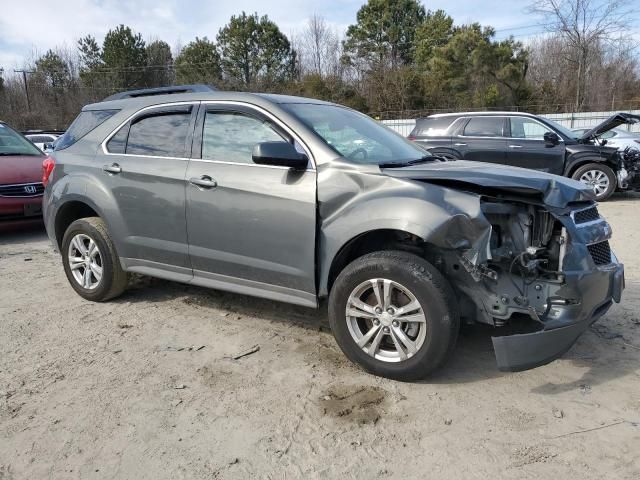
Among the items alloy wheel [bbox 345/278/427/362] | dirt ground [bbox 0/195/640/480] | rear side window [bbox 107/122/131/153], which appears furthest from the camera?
rear side window [bbox 107/122/131/153]

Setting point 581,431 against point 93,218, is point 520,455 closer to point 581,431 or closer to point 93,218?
point 581,431

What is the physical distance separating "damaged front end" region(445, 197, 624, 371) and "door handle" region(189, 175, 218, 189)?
180cm

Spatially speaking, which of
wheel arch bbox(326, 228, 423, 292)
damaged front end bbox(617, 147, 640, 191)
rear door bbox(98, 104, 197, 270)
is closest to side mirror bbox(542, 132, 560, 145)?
damaged front end bbox(617, 147, 640, 191)

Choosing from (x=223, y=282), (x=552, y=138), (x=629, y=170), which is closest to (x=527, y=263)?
(x=223, y=282)

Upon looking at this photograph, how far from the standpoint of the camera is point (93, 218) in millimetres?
4695

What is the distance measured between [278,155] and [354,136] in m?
0.81

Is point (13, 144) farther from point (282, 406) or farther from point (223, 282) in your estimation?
point (282, 406)

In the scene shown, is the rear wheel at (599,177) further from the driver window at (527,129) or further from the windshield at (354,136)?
the windshield at (354,136)

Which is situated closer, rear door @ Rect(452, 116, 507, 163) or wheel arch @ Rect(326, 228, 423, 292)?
wheel arch @ Rect(326, 228, 423, 292)

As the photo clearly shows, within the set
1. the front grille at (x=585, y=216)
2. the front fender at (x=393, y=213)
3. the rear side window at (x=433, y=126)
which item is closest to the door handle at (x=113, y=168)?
the front fender at (x=393, y=213)

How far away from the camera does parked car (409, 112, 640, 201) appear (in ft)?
33.0

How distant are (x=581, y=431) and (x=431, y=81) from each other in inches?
1237

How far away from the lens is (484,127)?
10.6 meters

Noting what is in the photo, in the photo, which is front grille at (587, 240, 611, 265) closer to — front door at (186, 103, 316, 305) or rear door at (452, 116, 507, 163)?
front door at (186, 103, 316, 305)
